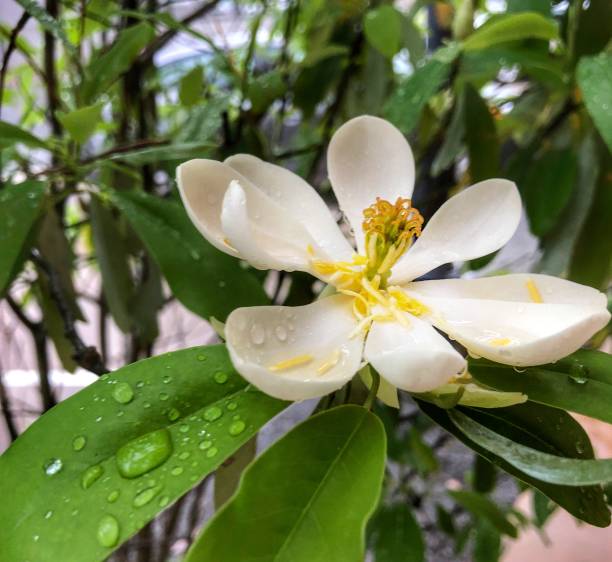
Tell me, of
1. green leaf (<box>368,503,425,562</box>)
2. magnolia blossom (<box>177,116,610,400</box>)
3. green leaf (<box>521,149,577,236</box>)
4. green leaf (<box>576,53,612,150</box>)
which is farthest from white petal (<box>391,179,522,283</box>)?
green leaf (<box>368,503,425,562</box>)

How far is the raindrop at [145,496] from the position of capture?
24 cm

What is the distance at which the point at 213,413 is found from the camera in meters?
0.27

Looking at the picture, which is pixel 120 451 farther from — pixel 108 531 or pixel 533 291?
pixel 533 291

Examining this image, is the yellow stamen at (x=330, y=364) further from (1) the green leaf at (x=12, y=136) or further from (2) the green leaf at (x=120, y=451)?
(1) the green leaf at (x=12, y=136)

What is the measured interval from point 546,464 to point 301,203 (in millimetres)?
197

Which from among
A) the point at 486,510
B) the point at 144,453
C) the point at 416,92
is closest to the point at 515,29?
the point at 416,92

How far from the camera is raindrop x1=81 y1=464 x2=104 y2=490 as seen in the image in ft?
0.82

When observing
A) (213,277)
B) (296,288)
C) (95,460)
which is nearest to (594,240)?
(296,288)

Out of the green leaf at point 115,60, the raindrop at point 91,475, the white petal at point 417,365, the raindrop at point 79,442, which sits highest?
the green leaf at point 115,60

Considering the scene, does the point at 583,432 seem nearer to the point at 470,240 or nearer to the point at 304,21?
the point at 470,240

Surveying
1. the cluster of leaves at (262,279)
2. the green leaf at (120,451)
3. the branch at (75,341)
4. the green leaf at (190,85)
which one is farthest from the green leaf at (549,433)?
the green leaf at (190,85)

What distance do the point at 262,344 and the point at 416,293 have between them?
0.10m

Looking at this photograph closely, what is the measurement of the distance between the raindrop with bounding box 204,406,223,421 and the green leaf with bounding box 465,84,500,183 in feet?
1.42

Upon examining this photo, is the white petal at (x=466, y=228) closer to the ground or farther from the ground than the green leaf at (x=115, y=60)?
closer to the ground
